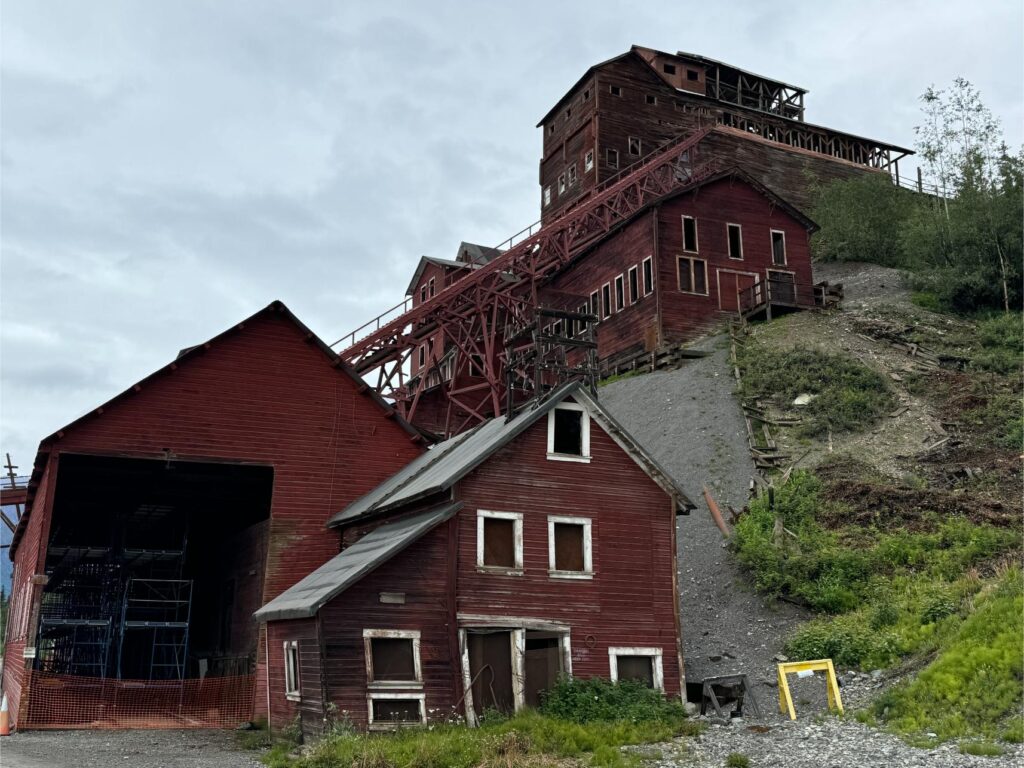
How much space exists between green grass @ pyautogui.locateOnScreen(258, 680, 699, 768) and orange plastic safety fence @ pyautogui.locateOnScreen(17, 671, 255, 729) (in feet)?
22.2

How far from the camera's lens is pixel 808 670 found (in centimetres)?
2050

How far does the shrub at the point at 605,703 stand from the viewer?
21141 millimetres

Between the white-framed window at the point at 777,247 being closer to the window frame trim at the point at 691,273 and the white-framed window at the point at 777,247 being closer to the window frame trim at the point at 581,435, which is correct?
the window frame trim at the point at 691,273

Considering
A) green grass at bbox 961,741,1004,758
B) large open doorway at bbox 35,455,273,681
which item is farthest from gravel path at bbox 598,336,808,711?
large open doorway at bbox 35,455,273,681

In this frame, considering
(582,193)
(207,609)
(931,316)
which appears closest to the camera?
(207,609)

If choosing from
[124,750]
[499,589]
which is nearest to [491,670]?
[499,589]

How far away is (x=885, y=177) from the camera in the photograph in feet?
227

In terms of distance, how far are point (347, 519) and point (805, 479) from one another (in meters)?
14.0

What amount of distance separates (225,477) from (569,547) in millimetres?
11687

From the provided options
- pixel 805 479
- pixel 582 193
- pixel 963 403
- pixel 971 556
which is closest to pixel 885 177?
pixel 582 193

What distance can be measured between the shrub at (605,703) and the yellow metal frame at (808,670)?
7.46 ft

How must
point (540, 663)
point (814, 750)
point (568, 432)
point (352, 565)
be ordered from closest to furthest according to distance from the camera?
point (814, 750), point (540, 663), point (352, 565), point (568, 432)

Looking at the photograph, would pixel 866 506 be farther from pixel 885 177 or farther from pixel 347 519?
pixel 885 177

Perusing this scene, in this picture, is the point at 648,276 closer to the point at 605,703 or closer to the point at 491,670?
the point at 605,703
